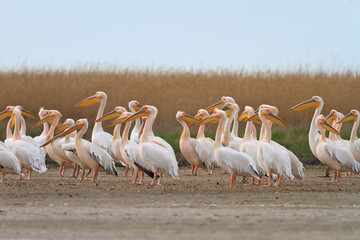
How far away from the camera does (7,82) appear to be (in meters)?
24.7

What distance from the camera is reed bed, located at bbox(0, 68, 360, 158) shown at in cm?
2281

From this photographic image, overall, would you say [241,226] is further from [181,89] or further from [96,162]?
[181,89]

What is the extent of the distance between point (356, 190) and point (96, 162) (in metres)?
4.05

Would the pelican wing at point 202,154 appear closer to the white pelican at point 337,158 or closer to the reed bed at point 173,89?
the white pelican at point 337,158

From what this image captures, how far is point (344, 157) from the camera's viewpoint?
47.6 feet

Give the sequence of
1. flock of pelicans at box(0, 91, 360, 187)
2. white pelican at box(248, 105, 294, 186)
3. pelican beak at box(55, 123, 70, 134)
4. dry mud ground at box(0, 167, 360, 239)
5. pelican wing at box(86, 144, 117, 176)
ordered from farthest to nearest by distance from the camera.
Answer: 1. pelican beak at box(55, 123, 70, 134)
2. pelican wing at box(86, 144, 117, 176)
3. flock of pelicans at box(0, 91, 360, 187)
4. white pelican at box(248, 105, 294, 186)
5. dry mud ground at box(0, 167, 360, 239)

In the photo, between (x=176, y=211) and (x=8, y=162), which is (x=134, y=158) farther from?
(x=176, y=211)

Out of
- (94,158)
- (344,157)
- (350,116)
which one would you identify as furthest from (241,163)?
(350,116)

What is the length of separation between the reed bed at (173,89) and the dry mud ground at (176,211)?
897cm

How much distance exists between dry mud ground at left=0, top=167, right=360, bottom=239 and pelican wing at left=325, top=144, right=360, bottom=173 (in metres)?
0.82

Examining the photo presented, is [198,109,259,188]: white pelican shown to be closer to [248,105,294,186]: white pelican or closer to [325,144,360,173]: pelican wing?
[248,105,294,186]: white pelican

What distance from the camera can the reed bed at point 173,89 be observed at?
2281 cm

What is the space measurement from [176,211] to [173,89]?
15723 mm

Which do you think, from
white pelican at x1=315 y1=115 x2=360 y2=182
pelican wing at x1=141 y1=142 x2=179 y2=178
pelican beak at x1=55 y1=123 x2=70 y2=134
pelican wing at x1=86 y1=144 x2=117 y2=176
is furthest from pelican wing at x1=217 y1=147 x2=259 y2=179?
pelican beak at x1=55 y1=123 x2=70 y2=134
